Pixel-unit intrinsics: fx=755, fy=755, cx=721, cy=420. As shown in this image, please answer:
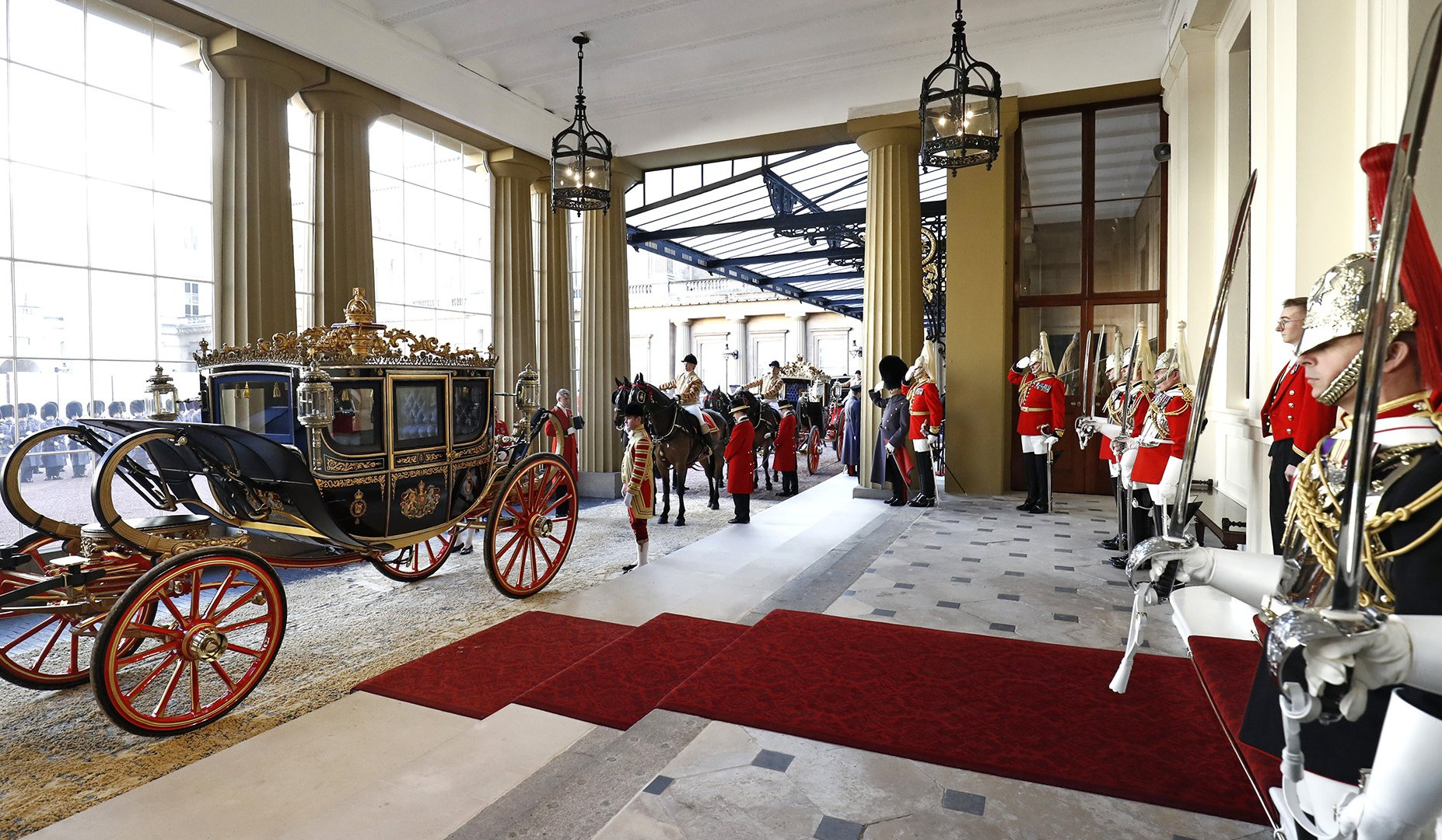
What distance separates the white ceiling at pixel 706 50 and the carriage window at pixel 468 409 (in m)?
3.94

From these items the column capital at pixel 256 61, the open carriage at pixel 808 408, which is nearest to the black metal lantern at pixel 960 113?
the column capital at pixel 256 61

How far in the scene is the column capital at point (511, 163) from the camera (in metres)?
Answer: 9.54

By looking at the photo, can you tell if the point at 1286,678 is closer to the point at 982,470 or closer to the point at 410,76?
the point at 982,470

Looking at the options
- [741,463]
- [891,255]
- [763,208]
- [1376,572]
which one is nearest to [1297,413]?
[1376,572]

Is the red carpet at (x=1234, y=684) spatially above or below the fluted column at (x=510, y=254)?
below

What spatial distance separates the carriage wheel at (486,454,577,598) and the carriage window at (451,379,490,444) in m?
0.41

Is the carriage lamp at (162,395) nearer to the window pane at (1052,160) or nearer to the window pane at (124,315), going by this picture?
the window pane at (124,315)

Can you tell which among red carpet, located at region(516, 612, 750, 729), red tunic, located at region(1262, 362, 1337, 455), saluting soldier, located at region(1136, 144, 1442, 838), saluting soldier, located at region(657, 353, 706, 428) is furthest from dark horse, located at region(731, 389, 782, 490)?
saluting soldier, located at region(1136, 144, 1442, 838)

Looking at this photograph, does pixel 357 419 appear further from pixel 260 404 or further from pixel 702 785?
pixel 702 785

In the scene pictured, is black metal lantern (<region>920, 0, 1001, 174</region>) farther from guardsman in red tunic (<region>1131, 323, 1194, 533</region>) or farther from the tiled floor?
the tiled floor

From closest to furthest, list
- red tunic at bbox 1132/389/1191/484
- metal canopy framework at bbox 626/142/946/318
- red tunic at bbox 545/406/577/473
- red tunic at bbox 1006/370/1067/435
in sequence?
red tunic at bbox 1132/389/1191/484, red tunic at bbox 1006/370/1067/435, red tunic at bbox 545/406/577/473, metal canopy framework at bbox 626/142/946/318

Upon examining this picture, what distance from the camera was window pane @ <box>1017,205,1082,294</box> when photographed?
9039 mm

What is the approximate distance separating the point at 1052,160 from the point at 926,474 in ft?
13.7

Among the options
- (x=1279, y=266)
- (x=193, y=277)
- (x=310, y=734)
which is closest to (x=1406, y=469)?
(x=1279, y=266)
